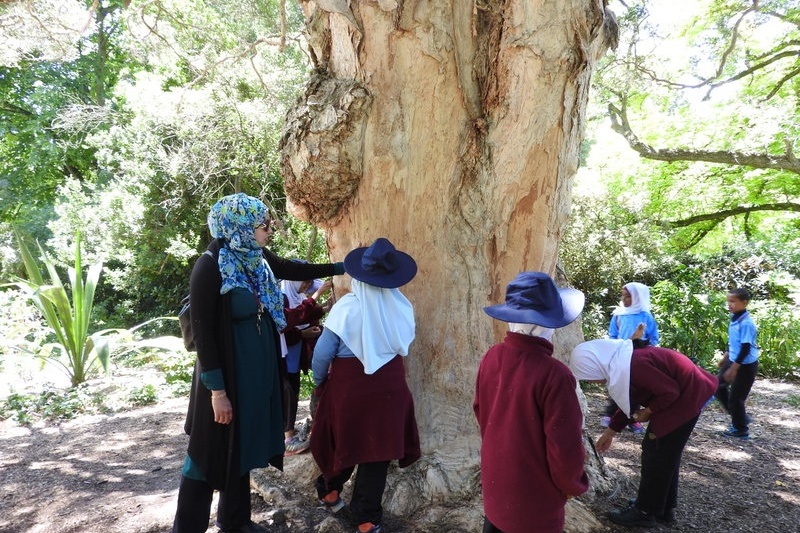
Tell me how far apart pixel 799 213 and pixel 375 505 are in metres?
16.9

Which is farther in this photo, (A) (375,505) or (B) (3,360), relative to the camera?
(B) (3,360)

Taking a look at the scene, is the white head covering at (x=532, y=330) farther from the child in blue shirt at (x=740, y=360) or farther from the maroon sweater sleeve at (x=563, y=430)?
the child in blue shirt at (x=740, y=360)

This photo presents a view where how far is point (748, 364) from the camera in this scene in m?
5.50

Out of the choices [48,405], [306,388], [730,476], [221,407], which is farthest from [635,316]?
[48,405]

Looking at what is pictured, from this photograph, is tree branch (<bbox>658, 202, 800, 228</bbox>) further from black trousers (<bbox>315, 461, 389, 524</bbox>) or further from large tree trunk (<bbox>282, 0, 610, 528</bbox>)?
black trousers (<bbox>315, 461, 389, 524</bbox>)

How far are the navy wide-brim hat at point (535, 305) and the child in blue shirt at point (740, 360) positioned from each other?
4.02 meters

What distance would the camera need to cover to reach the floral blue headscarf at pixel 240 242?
276 cm

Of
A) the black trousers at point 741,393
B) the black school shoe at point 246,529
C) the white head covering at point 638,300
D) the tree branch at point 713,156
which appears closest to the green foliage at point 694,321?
the tree branch at point 713,156

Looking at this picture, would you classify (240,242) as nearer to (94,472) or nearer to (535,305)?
(535,305)

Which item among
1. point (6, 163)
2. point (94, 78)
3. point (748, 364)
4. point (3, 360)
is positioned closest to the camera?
point (748, 364)

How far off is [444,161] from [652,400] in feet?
6.00

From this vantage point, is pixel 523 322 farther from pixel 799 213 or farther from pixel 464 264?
pixel 799 213

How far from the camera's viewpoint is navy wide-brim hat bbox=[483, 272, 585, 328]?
2.20 meters

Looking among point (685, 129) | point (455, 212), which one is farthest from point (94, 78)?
point (455, 212)
